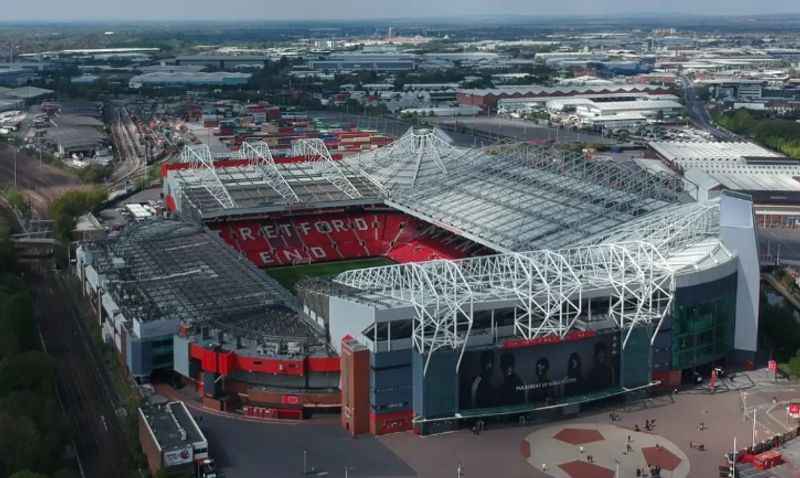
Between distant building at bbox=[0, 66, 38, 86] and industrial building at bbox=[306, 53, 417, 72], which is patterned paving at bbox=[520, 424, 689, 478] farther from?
industrial building at bbox=[306, 53, 417, 72]

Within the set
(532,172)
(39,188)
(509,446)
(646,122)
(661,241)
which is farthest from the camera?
(646,122)

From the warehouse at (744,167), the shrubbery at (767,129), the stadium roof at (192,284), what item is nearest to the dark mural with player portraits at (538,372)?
the stadium roof at (192,284)

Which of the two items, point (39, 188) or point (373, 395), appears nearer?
point (373, 395)

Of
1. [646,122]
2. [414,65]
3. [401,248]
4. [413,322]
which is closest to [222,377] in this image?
[413,322]

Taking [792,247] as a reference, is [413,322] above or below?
above

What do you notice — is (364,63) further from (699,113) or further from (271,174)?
(271,174)

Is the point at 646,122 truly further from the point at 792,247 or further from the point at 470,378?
the point at 470,378

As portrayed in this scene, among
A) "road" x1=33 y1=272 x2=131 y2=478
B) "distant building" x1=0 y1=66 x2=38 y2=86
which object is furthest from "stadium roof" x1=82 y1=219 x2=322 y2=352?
"distant building" x1=0 y1=66 x2=38 y2=86
